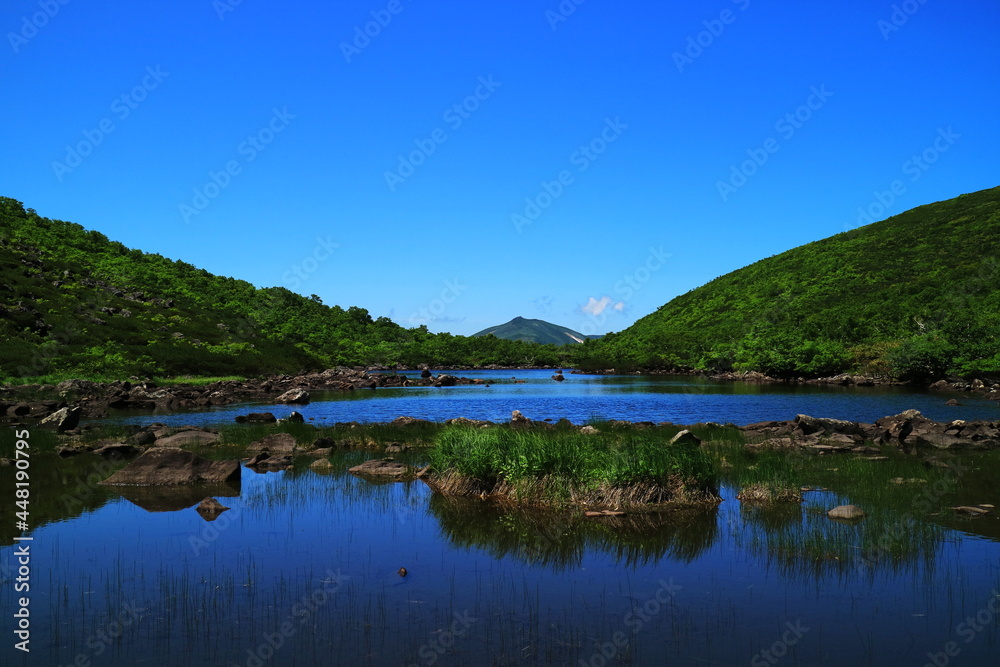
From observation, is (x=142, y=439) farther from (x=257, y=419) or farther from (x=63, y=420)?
(x=257, y=419)

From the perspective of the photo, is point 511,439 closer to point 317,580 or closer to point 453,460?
point 453,460

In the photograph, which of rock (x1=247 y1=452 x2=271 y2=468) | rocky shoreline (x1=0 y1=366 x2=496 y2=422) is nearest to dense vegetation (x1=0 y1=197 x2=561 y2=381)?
rocky shoreline (x1=0 y1=366 x2=496 y2=422)

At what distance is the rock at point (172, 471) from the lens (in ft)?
84.3

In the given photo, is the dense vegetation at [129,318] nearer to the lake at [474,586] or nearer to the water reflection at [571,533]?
the lake at [474,586]

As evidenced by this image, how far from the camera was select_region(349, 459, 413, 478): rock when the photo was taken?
28.0m

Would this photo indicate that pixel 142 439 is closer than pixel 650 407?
Yes

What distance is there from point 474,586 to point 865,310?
127 meters

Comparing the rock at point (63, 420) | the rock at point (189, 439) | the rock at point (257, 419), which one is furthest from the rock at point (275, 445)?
the rock at point (63, 420)

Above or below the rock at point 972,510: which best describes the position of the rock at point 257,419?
above

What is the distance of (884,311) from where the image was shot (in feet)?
391

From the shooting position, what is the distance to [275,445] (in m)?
34.8

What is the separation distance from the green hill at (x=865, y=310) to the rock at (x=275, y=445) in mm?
81844

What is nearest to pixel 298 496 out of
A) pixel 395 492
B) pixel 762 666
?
pixel 395 492

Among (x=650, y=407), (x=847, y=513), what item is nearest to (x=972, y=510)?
(x=847, y=513)
